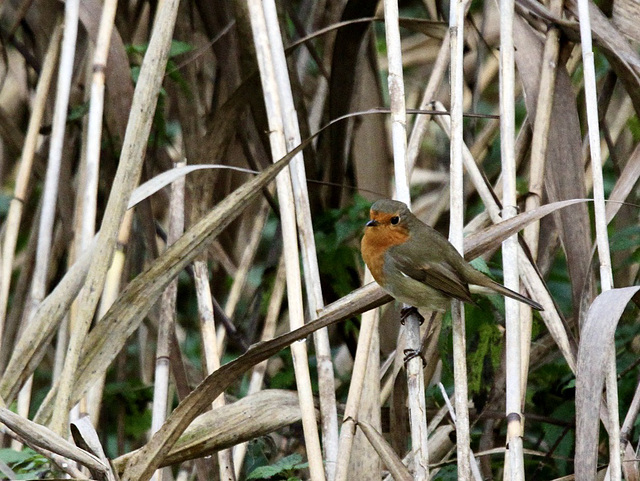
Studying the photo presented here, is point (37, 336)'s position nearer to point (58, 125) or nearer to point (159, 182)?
point (159, 182)

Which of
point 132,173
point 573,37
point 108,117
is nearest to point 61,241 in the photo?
point 108,117

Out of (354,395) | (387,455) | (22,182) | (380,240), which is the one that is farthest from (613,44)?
(22,182)

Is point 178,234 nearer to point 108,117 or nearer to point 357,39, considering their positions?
point 108,117

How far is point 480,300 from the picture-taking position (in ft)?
9.95

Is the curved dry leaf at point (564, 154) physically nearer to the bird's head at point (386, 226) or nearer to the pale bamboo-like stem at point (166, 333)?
the bird's head at point (386, 226)

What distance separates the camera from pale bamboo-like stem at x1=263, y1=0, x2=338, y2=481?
2525mm

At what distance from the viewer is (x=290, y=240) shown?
8.61ft

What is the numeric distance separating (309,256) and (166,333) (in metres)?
0.62

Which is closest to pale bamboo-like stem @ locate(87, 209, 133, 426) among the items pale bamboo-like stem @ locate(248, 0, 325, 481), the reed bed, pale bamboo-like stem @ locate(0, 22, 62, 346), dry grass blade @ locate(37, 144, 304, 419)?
the reed bed

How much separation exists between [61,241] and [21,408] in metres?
1.08

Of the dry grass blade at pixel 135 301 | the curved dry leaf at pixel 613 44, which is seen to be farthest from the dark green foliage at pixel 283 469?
the curved dry leaf at pixel 613 44

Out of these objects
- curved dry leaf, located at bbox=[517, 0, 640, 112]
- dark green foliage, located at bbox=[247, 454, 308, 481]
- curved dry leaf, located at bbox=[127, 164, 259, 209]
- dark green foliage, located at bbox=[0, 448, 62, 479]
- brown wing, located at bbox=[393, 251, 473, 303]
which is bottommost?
dark green foliage, located at bbox=[247, 454, 308, 481]

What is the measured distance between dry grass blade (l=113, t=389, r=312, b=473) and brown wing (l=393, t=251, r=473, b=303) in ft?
1.96

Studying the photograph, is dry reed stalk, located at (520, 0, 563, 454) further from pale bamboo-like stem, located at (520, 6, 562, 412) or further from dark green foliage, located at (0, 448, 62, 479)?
dark green foliage, located at (0, 448, 62, 479)
